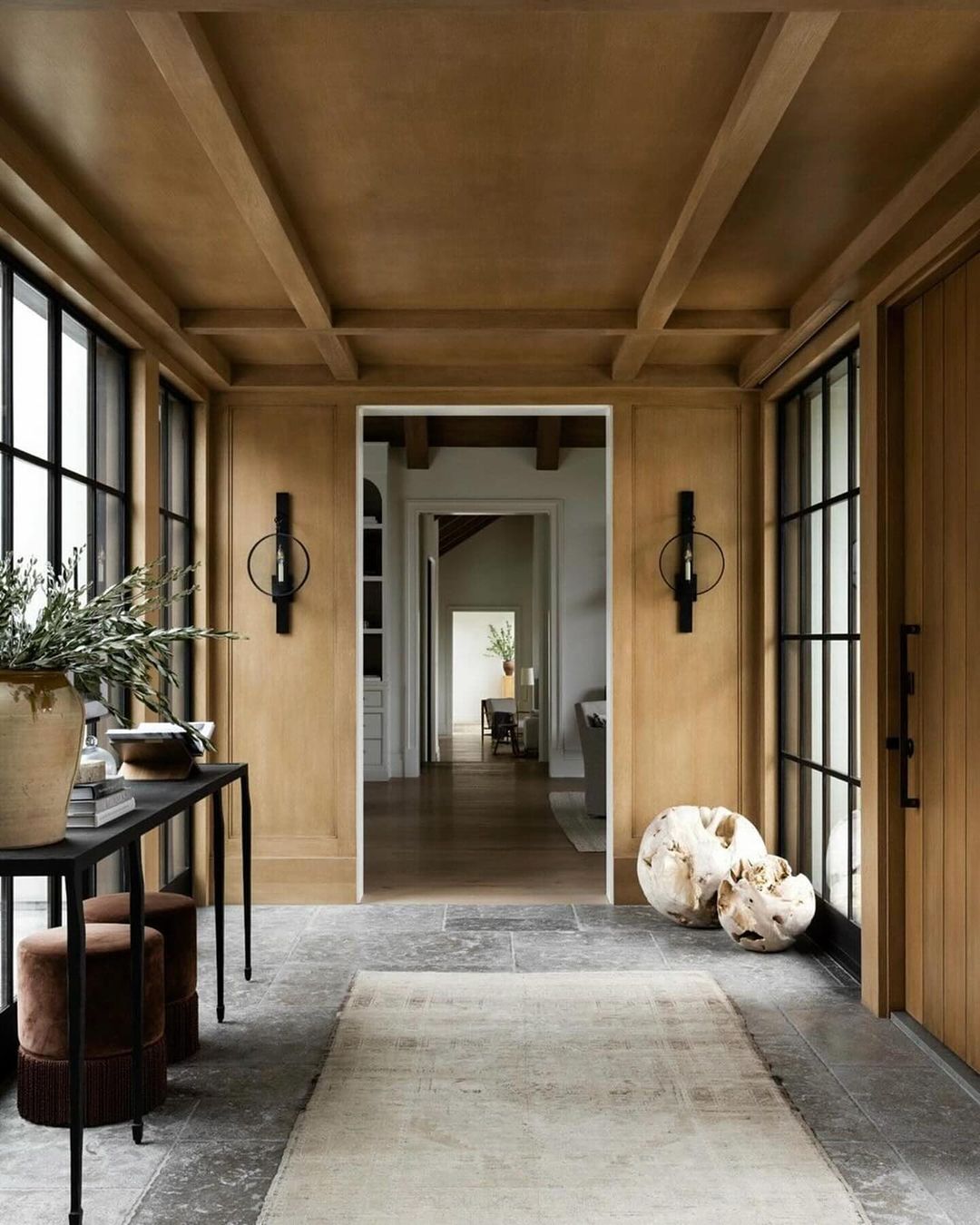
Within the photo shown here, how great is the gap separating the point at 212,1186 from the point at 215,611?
3.14m

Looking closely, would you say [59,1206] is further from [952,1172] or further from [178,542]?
[178,542]

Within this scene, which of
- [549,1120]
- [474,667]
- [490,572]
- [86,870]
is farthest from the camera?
[474,667]

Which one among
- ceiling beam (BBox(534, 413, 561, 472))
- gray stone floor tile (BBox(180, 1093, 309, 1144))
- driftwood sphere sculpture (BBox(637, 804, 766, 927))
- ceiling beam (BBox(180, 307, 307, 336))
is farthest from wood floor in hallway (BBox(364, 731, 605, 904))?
ceiling beam (BBox(534, 413, 561, 472))

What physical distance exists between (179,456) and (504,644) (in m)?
13.5

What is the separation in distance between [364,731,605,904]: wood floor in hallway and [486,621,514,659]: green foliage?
804cm

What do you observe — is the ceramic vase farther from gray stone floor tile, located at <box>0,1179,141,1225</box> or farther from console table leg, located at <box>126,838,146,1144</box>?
gray stone floor tile, located at <box>0,1179,141,1225</box>

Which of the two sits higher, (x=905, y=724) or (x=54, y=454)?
(x=54, y=454)

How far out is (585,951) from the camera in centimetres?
436

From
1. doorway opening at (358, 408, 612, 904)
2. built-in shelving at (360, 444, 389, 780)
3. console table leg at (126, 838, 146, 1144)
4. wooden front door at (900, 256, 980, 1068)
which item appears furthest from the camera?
built-in shelving at (360, 444, 389, 780)

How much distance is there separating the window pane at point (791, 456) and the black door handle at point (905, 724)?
1.48 metres

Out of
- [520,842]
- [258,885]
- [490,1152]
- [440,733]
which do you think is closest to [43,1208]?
[490,1152]

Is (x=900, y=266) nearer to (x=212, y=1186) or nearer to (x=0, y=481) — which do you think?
(x=0, y=481)

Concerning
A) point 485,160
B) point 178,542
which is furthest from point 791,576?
point 178,542

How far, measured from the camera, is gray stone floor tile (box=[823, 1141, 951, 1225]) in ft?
7.65
